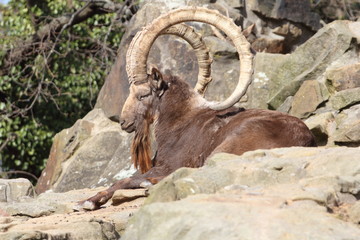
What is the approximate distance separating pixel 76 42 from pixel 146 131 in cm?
560

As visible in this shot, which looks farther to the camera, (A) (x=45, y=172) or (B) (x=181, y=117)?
(A) (x=45, y=172)

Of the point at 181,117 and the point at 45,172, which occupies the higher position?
the point at 181,117

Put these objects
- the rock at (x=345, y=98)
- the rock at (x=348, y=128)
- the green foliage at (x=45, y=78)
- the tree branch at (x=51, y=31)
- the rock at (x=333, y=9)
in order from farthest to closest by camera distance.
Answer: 1. the rock at (x=333, y=9)
2. the green foliage at (x=45, y=78)
3. the tree branch at (x=51, y=31)
4. the rock at (x=345, y=98)
5. the rock at (x=348, y=128)

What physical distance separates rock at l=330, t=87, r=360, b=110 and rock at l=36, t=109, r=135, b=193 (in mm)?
2772

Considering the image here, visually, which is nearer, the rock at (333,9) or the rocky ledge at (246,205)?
the rocky ledge at (246,205)

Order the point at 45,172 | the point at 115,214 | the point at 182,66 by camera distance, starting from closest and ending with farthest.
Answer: the point at 115,214 → the point at 182,66 → the point at 45,172

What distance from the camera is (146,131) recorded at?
29.9 ft

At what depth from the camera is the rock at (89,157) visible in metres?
11.0

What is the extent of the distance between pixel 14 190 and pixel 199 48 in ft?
8.32

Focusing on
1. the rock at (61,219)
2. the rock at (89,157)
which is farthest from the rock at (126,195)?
the rock at (89,157)

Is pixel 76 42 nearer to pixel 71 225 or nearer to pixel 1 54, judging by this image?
pixel 1 54

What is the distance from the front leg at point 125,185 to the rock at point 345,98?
2.14 metres

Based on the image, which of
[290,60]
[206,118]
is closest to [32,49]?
[290,60]

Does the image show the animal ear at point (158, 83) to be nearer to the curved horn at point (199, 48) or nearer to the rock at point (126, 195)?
the curved horn at point (199, 48)
